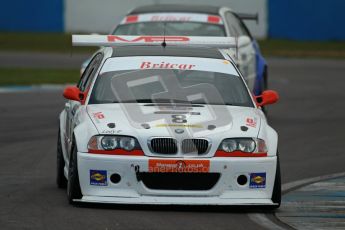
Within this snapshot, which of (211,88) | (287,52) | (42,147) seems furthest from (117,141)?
(287,52)

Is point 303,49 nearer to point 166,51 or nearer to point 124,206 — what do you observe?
point 166,51

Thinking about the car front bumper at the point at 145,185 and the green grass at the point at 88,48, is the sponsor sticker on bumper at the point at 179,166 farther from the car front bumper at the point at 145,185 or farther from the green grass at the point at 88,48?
the green grass at the point at 88,48

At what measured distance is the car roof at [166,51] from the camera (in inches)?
451

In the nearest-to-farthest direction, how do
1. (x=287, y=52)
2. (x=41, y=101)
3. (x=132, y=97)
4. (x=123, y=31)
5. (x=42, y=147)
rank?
1. (x=132, y=97)
2. (x=42, y=147)
3. (x=123, y=31)
4. (x=41, y=101)
5. (x=287, y=52)

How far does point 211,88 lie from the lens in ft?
36.1

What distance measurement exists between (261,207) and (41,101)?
1130 cm

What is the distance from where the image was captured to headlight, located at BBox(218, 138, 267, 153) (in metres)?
9.84

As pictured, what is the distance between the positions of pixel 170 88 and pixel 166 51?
0.74m

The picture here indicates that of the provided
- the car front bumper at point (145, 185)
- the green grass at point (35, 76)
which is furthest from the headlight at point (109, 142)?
the green grass at point (35, 76)

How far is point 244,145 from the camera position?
32.5 feet

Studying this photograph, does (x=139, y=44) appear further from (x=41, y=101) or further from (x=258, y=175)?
(x=41, y=101)

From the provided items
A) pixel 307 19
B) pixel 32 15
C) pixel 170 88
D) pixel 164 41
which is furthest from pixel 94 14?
pixel 170 88

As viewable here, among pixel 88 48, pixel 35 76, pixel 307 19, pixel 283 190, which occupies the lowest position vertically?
pixel 88 48

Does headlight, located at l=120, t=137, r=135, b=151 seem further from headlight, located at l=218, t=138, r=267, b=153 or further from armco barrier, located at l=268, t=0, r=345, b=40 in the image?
armco barrier, located at l=268, t=0, r=345, b=40
